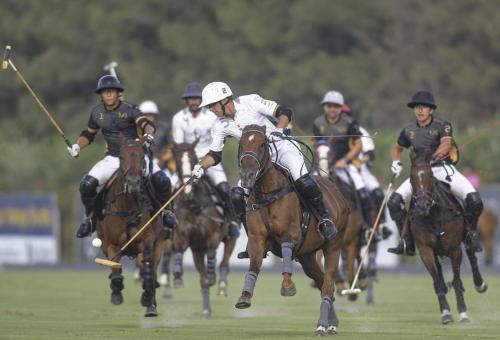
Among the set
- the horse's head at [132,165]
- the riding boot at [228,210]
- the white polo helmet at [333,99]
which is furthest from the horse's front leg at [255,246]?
the white polo helmet at [333,99]

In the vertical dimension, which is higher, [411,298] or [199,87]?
[199,87]

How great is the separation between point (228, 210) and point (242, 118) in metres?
5.34

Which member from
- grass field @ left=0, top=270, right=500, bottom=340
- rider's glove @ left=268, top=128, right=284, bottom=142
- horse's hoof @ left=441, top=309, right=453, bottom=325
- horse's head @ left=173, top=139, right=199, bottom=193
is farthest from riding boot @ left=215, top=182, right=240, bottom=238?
rider's glove @ left=268, top=128, right=284, bottom=142

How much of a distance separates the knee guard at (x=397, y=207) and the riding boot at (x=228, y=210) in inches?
136

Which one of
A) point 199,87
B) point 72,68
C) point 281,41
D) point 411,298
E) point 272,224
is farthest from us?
point 72,68

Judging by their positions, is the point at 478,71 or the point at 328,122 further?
the point at 478,71

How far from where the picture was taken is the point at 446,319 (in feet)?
55.5

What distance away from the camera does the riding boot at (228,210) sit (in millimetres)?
20844

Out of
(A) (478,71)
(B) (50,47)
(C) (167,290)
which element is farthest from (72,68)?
(C) (167,290)

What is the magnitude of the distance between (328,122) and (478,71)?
27.9 metres

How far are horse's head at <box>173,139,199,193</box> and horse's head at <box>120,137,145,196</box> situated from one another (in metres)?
3.50

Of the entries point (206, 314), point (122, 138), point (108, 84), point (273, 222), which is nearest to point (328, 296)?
point (273, 222)

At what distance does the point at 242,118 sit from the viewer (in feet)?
51.7

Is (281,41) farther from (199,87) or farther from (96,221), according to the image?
(96,221)
